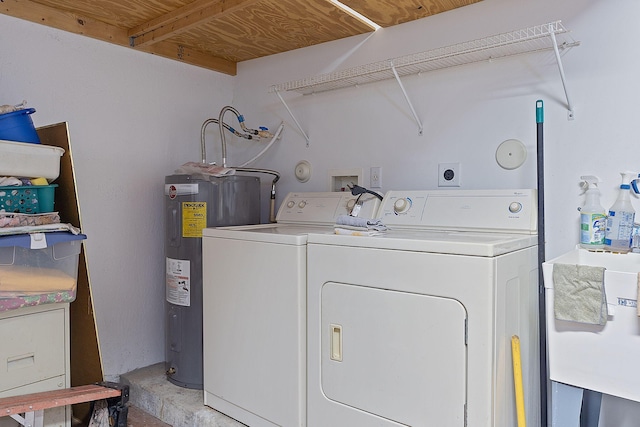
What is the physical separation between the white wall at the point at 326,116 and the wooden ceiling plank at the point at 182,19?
0.16m

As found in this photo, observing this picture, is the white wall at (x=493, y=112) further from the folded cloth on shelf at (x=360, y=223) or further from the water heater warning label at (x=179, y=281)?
the water heater warning label at (x=179, y=281)

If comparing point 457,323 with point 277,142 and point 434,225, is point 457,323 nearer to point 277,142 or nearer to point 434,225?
point 434,225

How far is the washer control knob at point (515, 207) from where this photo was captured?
1.74m

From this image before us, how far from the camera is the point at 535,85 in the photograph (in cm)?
189

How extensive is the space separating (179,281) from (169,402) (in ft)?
1.93

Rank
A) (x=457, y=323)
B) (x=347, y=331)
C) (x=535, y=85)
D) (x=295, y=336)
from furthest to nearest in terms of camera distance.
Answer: (x=535, y=85), (x=295, y=336), (x=347, y=331), (x=457, y=323)

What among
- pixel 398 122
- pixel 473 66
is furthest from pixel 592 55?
pixel 398 122

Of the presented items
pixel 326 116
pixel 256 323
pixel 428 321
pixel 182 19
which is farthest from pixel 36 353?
pixel 326 116

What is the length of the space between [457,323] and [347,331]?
16.0 inches

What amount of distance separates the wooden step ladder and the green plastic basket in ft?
2.43

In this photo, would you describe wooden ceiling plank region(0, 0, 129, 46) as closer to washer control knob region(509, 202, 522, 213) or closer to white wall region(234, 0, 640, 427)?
white wall region(234, 0, 640, 427)

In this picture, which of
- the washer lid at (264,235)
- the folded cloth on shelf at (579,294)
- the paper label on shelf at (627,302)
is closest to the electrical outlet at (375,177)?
the washer lid at (264,235)

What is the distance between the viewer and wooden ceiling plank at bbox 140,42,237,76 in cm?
267

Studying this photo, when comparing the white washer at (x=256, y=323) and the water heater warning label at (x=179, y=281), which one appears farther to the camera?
the water heater warning label at (x=179, y=281)
